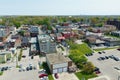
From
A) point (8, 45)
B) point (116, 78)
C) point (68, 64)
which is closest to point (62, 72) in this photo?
point (68, 64)

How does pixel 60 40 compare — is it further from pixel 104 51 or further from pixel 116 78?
pixel 116 78

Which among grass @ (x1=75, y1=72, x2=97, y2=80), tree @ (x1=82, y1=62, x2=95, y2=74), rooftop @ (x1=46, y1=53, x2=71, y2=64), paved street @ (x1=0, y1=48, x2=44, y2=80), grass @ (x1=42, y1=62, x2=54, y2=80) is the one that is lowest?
paved street @ (x1=0, y1=48, x2=44, y2=80)

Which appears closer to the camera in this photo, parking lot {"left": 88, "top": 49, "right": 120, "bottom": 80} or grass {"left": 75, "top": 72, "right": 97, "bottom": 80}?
grass {"left": 75, "top": 72, "right": 97, "bottom": 80}

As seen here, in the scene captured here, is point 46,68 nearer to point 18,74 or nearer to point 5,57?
point 18,74

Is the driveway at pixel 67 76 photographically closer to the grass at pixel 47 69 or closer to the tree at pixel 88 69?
the grass at pixel 47 69

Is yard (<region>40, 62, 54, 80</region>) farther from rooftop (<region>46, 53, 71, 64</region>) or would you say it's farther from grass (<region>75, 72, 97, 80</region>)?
grass (<region>75, 72, 97, 80</region>)

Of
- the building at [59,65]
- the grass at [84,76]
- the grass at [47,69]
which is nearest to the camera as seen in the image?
the grass at [84,76]

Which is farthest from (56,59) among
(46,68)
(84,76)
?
(84,76)

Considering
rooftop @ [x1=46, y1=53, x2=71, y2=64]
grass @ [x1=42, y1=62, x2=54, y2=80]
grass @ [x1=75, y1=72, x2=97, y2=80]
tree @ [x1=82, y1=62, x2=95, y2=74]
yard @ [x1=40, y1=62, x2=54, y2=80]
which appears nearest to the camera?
grass @ [x1=75, y1=72, x2=97, y2=80]

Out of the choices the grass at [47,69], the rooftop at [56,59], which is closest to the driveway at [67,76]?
the grass at [47,69]

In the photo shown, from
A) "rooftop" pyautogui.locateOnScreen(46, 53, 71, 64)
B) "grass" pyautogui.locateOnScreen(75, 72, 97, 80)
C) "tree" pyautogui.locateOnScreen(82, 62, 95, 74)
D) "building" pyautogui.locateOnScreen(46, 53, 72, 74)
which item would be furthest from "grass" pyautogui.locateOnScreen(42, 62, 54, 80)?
"tree" pyautogui.locateOnScreen(82, 62, 95, 74)

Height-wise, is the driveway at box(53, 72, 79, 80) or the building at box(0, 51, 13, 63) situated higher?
the building at box(0, 51, 13, 63)
